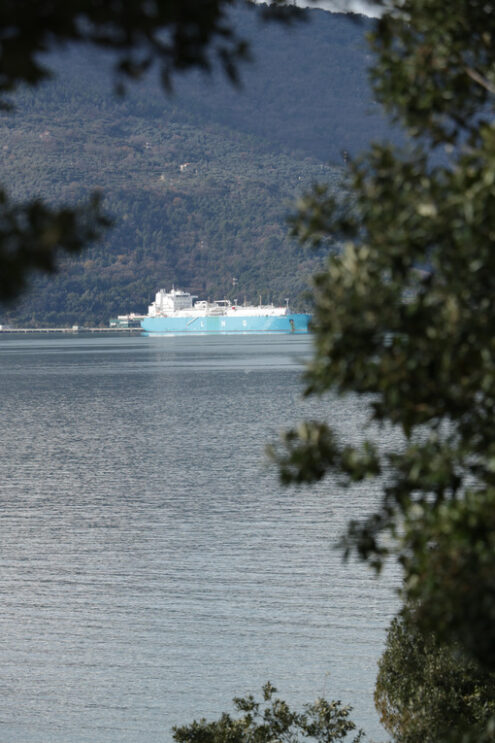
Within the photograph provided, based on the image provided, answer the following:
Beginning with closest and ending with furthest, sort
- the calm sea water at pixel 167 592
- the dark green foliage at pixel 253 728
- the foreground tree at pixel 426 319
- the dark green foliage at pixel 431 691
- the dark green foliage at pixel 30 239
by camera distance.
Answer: the dark green foliage at pixel 30 239 → the foreground tree at pixel 426 319 → the dark green foliage at pixel 253 728 → the dark green foliage at pixel 431 691 → the calm sea water at pixel 167 592

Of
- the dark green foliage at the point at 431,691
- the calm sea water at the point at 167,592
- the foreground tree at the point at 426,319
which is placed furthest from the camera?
the calm sea water at the point at 167,592

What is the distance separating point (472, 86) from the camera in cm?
560

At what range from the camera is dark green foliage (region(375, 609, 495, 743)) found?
13547mm

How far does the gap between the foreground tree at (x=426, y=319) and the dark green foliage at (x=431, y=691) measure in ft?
27.4

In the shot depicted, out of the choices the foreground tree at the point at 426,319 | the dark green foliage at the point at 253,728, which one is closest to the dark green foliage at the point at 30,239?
the foreground tree at the point at 426,319

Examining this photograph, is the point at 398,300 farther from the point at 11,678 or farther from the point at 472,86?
the point at 11,678

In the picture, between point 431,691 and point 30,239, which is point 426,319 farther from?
point 431,691

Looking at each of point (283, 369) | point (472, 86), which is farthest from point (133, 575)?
point (283, 369)

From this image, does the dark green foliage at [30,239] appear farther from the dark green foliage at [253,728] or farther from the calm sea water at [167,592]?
the dark green foliage at [253,728]

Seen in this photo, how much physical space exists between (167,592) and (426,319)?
2785cm

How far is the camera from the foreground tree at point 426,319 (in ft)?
15.3

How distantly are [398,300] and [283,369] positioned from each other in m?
129

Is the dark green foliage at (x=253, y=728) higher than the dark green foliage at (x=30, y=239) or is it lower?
lower

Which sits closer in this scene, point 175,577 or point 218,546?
point 175,577
